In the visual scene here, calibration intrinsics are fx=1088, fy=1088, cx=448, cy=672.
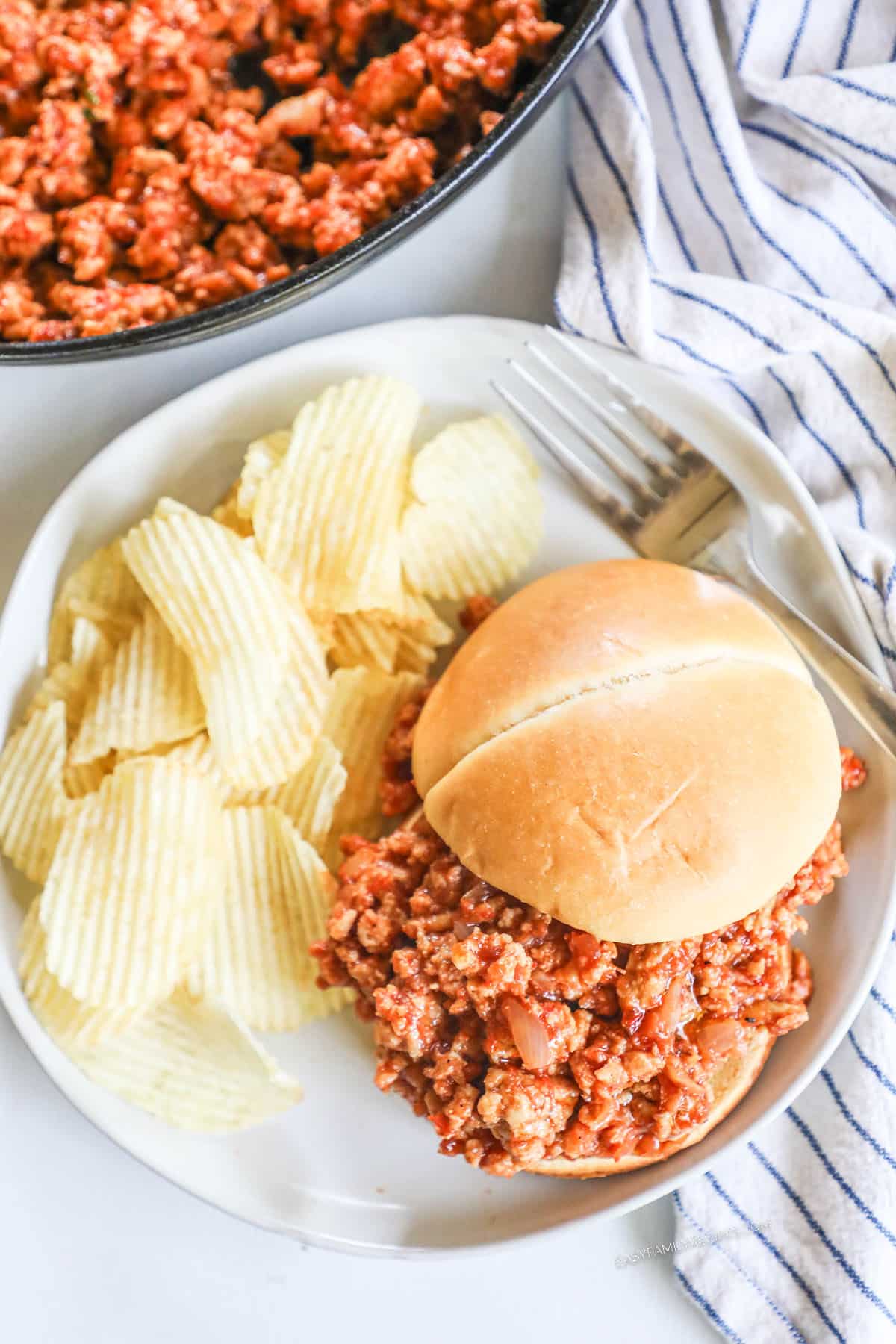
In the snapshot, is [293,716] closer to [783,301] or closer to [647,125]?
[783,301]

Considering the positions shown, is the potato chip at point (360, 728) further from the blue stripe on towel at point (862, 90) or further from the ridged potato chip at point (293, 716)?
the blue stripe on towel at point (862, 90)

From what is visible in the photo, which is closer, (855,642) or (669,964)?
(669,964)

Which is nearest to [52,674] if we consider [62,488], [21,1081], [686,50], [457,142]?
[62,488]

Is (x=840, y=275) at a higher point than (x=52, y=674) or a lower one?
higher

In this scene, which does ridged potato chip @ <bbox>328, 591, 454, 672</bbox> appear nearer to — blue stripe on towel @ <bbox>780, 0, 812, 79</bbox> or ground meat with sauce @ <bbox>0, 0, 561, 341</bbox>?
ground meat with sauce @ <bbox>0, 0, 561, 341</bbox>

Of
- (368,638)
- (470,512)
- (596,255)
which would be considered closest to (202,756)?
(368,638)

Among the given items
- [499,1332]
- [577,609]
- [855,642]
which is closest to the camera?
[577,609]

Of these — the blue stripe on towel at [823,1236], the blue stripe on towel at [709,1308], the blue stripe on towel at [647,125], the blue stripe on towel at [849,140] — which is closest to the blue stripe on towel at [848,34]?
the blue stripe on towel at [849,140]

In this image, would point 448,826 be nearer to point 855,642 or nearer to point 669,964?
point 669,964
